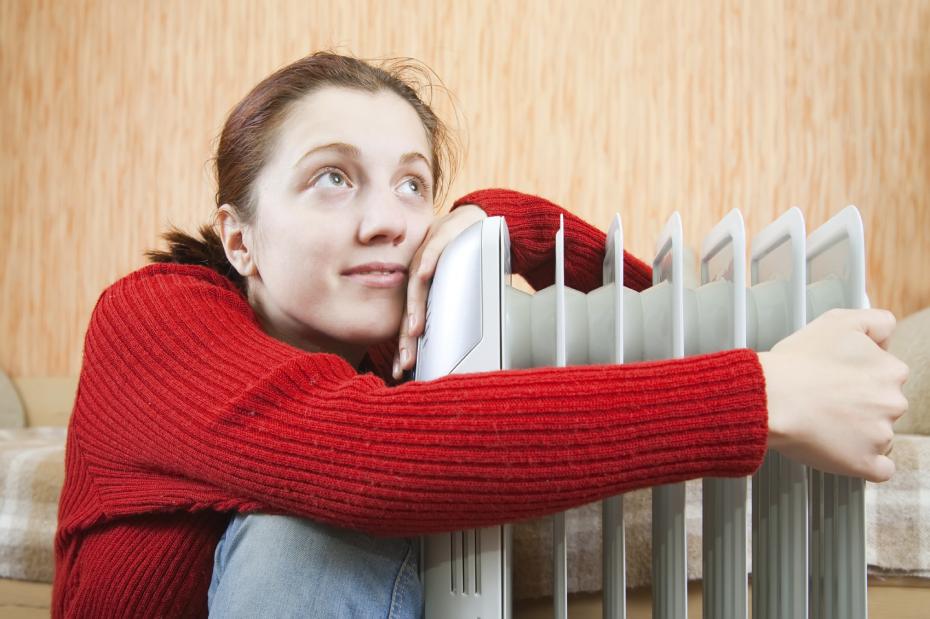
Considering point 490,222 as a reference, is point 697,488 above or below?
below

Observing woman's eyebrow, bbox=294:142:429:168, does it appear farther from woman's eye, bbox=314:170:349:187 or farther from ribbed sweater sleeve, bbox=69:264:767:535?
ribbed sweater sleeve, bbox=69:264:767:535

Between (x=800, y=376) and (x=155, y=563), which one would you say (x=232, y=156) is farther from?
(x=800, y=376)

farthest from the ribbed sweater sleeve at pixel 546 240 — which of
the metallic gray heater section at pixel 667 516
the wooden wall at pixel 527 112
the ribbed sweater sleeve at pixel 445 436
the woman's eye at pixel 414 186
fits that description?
the wooden wall at pixel 527 112

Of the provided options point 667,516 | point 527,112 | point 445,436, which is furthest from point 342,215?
point 527,112

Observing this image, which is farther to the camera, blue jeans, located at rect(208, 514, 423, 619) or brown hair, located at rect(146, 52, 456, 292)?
brown hair, located at rect(146, 52, 456, 292)

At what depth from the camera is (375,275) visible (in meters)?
0.68

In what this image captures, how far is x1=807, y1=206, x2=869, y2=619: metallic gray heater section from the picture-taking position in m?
0.56

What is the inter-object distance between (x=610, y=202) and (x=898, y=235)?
56 centimetres

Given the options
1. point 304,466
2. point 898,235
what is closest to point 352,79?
point 304,466

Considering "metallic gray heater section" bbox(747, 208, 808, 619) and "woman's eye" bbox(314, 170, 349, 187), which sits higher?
"woman's eye" bbox(314, 170, 349, 187)

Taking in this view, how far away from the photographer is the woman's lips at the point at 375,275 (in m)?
0.68

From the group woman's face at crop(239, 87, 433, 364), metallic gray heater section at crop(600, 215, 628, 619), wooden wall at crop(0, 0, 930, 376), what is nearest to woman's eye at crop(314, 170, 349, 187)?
woman's face at crop(239, 87, 433, 364)

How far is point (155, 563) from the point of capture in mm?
614

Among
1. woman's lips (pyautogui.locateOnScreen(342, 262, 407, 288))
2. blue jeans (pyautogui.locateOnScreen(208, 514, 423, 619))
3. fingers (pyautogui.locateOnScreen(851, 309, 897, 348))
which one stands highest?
woman's lips (pyautogui.locateOnScreen(342, 262, 407, 288))
